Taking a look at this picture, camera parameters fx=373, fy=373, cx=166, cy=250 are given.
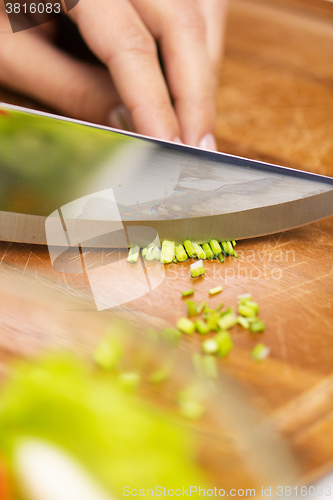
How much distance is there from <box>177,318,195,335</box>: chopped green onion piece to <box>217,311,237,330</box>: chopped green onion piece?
51 millimetres

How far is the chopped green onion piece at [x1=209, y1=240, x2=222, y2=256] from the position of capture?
33.0 inches

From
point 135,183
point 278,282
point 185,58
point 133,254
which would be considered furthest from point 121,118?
point 278,282

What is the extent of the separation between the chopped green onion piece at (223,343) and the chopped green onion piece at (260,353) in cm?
4

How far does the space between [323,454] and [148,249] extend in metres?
0.49

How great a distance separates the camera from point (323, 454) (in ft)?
1.84

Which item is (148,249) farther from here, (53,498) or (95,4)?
(95,4)

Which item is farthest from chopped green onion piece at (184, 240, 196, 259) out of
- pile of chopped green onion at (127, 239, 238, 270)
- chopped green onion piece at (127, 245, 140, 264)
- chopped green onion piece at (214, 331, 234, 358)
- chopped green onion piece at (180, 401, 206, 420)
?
chopped green onion piece at (180, 401, 206, 420)

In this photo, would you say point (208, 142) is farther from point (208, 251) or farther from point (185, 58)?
point (208, 251)

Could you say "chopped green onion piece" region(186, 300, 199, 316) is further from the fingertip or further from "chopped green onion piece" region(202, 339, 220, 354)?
the fingertip

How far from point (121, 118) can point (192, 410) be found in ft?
2.87

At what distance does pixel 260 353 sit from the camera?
2.20ft

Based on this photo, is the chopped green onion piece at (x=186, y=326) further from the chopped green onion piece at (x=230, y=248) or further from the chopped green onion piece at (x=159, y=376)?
the chopped green onion piece at (x=230, y=248)

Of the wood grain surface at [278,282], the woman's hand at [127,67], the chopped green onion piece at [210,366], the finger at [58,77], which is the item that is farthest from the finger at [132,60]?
the chopped green onion piece at [210,366]

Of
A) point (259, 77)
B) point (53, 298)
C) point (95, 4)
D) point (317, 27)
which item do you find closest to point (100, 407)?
point (53, 298)
